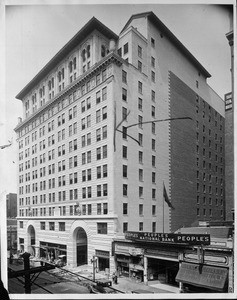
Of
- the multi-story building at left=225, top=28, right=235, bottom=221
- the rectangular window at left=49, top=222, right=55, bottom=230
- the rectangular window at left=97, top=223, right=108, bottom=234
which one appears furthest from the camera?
the rectangular window at left=49, top=222, right=55, bottom=230

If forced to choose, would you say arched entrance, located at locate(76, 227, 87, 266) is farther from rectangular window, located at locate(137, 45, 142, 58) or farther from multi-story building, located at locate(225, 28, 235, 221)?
rectangular window, located at locate(137, 45, 142, 58)

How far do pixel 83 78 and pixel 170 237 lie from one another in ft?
A: 15.9

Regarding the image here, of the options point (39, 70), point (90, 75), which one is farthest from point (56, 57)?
→ point (90, 75)

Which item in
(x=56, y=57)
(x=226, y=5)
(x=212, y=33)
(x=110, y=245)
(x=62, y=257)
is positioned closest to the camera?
(x=226, y=5)

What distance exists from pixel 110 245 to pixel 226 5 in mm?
6074

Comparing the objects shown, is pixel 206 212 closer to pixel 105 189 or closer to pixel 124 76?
pixel 105 189

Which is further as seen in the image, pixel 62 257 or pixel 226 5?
pixel 62 257

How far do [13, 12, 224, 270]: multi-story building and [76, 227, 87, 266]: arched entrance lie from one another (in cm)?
4

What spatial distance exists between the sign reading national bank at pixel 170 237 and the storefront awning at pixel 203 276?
0.56 metres

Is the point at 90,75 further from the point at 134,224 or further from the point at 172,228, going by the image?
the point at 172,228

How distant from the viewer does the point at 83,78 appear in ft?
23.8

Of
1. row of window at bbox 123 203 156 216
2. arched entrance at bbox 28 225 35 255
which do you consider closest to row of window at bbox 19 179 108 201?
row of window at bbox 123 203 156 216

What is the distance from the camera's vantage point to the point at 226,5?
5.46 meters

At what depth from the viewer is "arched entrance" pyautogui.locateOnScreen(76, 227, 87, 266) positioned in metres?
6.96
